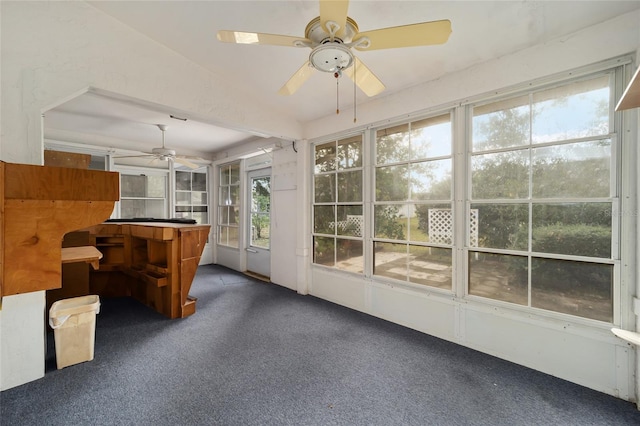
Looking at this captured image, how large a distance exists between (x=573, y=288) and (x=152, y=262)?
14.4 ft

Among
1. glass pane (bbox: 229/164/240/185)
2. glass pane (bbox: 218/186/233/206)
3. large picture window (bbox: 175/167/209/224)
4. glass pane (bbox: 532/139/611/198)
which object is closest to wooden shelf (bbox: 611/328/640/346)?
glass pane (bbox: 532/139/611/198)

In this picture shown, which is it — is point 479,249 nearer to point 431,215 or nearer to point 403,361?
point 431,215

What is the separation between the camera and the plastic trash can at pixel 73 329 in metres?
2.13

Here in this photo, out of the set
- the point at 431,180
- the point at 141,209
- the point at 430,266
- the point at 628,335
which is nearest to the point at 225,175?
the point at 141,209

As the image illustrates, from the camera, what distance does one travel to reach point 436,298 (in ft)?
8.93

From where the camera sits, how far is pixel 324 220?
12.7 ft

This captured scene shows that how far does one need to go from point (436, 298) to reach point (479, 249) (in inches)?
26.3

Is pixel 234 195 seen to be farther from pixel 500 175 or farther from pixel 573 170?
pixel 573 170

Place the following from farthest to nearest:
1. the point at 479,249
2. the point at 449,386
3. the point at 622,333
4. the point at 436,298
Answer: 1. the point at 436,298
2. the point at 479,249
3. the point at 449,386
4. the point at 622,333

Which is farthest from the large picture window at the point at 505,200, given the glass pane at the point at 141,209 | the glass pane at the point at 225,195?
the glass pane at the point at 141,209

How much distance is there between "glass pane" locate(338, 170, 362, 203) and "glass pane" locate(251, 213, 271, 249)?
196 centimetres

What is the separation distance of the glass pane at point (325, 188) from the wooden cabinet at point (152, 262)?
1.64m

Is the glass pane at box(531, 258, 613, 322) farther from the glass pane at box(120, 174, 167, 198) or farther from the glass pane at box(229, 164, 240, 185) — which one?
the glass pane at box(120, 174, 167, 198)

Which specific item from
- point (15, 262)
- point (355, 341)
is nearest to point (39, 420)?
point (15, 262)
